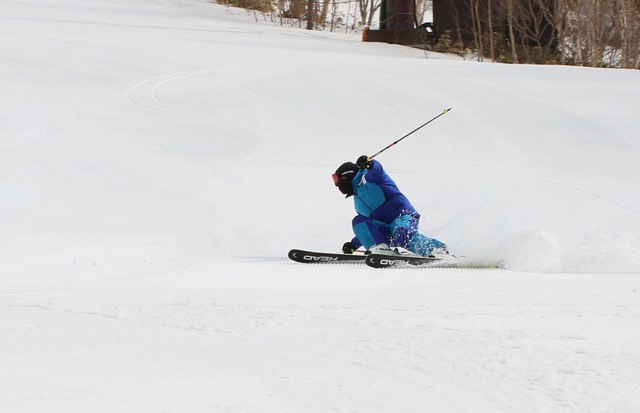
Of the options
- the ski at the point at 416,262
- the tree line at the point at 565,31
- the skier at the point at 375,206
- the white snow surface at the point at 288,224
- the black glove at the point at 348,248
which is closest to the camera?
the white snow surface at the point at 288,224

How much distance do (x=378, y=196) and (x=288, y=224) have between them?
2.37 metres

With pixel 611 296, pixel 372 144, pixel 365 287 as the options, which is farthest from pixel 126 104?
pixel 611 296

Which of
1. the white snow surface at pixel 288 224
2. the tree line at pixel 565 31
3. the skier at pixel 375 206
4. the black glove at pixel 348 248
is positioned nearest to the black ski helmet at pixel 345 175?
the skier at pixel 375 206

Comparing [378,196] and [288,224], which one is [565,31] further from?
[378,196]

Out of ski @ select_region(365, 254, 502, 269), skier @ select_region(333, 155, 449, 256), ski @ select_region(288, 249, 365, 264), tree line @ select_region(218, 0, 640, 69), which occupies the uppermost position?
tree line @ select_region(218, 0, 640, 69)

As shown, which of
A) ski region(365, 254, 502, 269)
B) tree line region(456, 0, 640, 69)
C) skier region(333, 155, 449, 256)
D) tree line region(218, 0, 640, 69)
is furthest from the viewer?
tree line region(218, 0, 640, 69)

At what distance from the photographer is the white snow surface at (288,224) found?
4.13 metres

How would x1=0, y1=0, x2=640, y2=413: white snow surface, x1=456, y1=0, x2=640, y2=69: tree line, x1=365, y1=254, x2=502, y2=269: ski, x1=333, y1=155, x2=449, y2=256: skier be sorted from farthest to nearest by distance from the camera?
x1=456, y1=0, x2=640, y2=69: tree line, x1=333, y1=155, x2=449, y2=256: skier, x1=365, y1=254, x2=502, y2=269: ski, x1=0, y1=0, x2=640, y2=413: white snow surface

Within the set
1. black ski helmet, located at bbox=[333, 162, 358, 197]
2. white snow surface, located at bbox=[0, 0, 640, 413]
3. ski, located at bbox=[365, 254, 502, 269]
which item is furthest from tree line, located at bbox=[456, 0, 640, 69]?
ski, located at bbox=[365, 254, 502, 269]

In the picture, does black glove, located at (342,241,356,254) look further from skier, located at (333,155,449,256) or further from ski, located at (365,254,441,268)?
ski, located at (365,254,441,268)

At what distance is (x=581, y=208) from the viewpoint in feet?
36.8

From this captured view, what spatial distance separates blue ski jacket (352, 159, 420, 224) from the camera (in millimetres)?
8289

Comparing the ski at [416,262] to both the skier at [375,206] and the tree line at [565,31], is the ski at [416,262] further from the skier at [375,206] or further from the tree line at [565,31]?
the tree line at [565,31]

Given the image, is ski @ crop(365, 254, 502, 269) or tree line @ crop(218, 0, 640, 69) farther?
tree line @ crop(218, 0, 640, 69)
